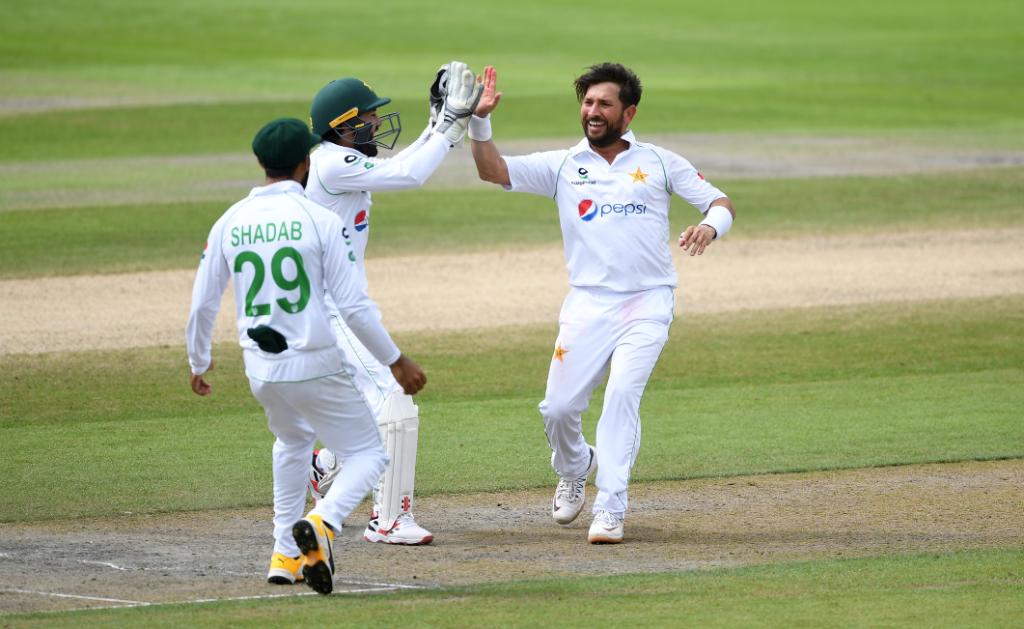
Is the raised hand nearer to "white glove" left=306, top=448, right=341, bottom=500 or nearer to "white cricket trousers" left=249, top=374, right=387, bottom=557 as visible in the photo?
"white cricket trousers" left=249, top=374, right=387, bottom=557

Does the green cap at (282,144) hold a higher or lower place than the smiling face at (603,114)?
lower

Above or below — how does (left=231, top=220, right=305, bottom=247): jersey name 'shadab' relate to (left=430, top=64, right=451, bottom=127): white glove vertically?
below

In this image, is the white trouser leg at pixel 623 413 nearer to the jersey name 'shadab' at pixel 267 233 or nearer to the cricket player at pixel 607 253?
the cricket player at pixel 607 253

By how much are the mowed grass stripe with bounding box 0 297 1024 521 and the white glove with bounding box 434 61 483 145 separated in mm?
2231

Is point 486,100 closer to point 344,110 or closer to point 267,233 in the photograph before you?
point 344,110

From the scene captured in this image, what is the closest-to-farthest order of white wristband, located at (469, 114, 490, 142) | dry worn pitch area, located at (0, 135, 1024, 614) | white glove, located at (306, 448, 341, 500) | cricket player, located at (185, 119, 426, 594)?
cricket player, located at (185, 119, 426, 594), dry worn pitch area, located at (0, 135, 1024, 614), white wristband, located at (469, 114, 490, 142), white glove, located at (306, 448, 341, 500)

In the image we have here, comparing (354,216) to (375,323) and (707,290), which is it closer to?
(375,323)

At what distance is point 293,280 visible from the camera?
6.58m

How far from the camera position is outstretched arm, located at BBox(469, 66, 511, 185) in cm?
791

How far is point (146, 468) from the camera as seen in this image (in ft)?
30.6

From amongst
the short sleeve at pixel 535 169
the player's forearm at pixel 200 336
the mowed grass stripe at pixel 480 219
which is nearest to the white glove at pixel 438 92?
the short sleeve at pixel 535 169

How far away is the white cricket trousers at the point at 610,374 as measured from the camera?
789 cm

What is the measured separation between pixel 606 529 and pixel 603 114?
6.89 feet

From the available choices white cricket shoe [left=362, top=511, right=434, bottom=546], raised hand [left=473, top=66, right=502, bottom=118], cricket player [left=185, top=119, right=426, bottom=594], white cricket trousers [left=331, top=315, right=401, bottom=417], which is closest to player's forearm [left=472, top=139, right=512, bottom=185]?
raised hand [left=473, top=66, right=502, bottom=118]
